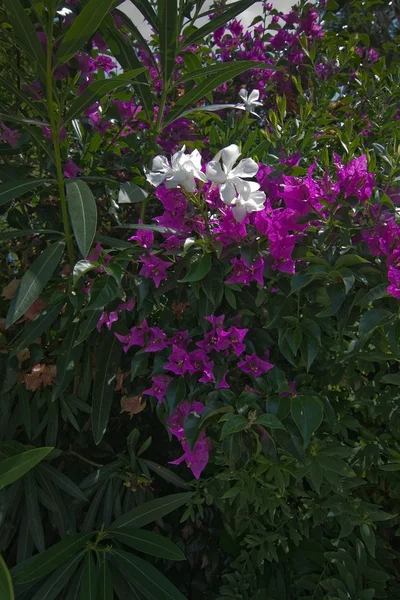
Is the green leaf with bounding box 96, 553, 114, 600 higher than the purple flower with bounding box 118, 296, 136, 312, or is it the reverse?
the purple flower with bounding box 118, 296, 136, 312

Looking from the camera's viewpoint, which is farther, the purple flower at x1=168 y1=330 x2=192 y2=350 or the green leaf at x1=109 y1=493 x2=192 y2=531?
the green leaf at x1=109 y1=493 x2=192 y2=531

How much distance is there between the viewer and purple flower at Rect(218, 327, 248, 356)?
103cm

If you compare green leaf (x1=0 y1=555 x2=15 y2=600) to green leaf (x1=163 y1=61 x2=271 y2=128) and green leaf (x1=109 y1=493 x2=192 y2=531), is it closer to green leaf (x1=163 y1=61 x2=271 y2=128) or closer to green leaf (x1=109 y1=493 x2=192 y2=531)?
green leaf (x1=109 y1=493 x2=192 y2=531)

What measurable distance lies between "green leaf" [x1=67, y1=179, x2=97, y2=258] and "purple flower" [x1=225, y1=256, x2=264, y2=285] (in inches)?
9.7

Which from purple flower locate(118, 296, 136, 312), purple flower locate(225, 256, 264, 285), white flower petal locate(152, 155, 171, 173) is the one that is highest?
white flower petal locate(152, 155, 171, 173)

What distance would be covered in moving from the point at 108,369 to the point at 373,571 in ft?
2.45

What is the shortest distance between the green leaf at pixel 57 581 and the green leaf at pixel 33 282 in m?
0.59

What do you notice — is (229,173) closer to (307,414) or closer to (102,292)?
(102,292)

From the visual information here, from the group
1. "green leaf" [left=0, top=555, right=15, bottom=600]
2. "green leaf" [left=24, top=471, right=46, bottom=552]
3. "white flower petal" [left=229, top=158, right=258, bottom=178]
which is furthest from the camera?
"green leaf" [left=24, top=471, right=46, bottom=552]

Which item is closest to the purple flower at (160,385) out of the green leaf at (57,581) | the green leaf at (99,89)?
the green leaf at (57,581)

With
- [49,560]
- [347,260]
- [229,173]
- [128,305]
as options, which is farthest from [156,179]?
[49,560]

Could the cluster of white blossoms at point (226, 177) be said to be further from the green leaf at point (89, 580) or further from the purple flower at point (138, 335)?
the green leaf at point (89, 580)

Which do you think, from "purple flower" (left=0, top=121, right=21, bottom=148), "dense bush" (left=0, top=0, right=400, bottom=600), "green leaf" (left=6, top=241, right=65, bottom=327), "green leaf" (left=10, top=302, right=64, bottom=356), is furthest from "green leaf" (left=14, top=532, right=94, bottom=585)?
"purple flower" (left=0, top=121, right=21, bottom=148)

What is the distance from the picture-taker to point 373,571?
1.30 metres
